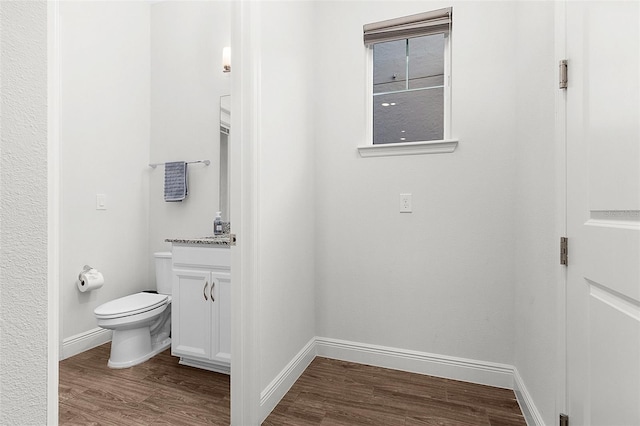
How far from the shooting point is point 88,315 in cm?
250

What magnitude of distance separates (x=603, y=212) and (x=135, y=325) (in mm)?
2480

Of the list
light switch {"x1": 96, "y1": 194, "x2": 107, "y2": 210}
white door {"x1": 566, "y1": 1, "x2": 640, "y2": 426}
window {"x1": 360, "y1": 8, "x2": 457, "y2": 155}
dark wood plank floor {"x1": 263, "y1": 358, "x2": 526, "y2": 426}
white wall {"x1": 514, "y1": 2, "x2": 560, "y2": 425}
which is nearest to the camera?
white door {"x1": 566, "y1": 1, "x2": 640, "y2": 426}

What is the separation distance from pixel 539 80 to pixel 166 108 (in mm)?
2743

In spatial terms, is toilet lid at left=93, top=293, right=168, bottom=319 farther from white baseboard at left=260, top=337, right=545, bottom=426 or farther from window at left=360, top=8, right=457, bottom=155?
window at left=360, top=8, right=457, bottom=155

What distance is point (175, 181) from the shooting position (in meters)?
2.75

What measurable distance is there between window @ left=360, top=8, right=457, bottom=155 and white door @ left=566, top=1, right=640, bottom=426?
37.1 inches

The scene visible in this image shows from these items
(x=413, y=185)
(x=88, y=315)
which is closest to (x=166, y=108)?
(x=88, y=315)

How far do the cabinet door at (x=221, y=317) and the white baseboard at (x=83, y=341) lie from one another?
1172 mm

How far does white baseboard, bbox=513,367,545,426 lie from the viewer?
144 centimetres

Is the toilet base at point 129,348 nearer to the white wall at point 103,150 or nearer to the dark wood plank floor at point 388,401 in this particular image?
the white wall at point 103,150

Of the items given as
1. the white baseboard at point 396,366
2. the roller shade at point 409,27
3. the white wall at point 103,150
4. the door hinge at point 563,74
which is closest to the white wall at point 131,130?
the white wall at point 103,150

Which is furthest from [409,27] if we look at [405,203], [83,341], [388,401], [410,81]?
[83,341]

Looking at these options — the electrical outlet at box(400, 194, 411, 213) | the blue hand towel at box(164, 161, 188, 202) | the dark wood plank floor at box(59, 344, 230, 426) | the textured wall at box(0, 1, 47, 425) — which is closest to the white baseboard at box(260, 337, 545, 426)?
the dark wood plank floor at box(59, 344, 230, 426)

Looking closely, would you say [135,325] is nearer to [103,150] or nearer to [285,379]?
[285,379]
